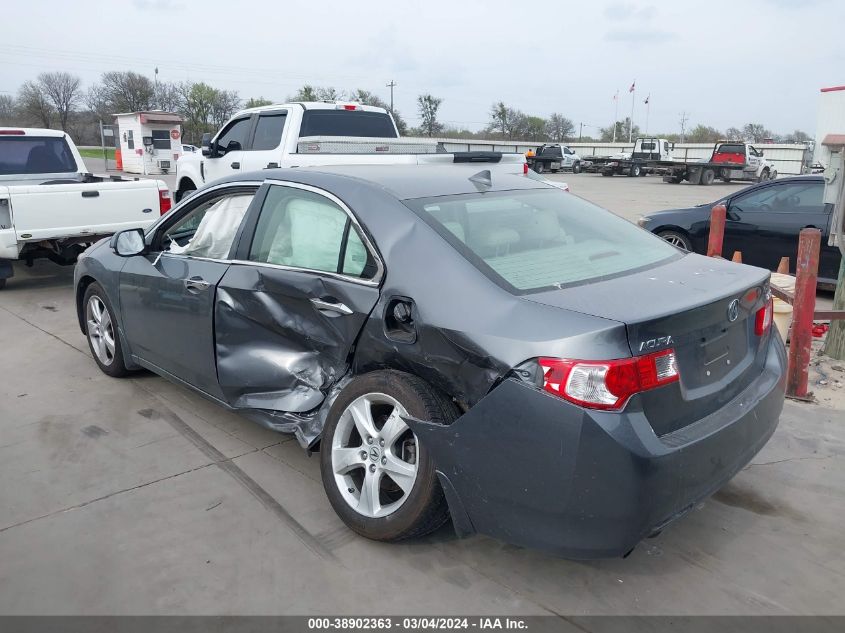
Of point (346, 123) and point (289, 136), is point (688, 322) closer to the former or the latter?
point (289, 136)

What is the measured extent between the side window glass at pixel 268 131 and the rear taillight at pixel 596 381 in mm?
7919

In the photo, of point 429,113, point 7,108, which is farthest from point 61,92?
point 429,113

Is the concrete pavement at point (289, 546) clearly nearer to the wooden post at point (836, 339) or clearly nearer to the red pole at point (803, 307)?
the red pole at point (803, 307)

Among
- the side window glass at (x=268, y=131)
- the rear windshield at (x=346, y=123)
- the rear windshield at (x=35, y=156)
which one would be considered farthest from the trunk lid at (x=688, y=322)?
the rear windshield at (x=35, y=156)

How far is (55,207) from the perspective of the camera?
7637 mm

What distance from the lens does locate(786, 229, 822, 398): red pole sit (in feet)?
15.7

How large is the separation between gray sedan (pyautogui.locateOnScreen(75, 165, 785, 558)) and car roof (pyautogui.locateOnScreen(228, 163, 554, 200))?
0.07 ft

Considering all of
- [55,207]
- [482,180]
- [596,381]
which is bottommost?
[596,381]

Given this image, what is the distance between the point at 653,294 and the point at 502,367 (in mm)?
697

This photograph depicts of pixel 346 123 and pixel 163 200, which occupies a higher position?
pixel 346 123

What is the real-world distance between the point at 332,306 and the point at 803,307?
341cm

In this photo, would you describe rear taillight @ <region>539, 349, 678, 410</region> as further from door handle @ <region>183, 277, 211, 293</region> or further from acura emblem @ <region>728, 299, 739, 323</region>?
door handle @ <region>183, 277, 211, 293</region>

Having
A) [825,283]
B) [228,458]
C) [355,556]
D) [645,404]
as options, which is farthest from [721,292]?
[825,283]
